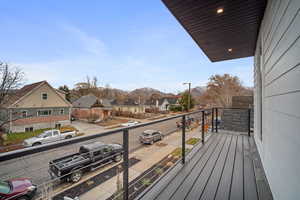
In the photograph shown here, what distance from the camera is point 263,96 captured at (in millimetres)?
2178

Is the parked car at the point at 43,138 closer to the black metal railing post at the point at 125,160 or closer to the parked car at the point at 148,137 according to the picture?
the parked car at the point at 148,137

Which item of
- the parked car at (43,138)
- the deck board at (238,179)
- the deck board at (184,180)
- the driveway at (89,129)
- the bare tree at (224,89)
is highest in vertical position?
the bare tree at (224,89)

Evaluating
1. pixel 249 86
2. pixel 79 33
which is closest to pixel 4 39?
pixel 79 33

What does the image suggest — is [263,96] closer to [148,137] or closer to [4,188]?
[148,137]

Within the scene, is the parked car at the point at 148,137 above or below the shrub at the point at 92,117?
above

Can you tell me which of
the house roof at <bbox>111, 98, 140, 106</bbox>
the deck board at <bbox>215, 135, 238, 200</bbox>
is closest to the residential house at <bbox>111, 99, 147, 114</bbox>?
the house roof at <bbox>111, 98, 140, 106</bbox>

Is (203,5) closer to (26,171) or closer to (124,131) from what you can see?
(124,131)

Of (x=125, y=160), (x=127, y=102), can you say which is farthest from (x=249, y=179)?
(x=127, y=102)

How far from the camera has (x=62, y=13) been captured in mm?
8531

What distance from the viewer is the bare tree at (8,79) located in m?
8.88

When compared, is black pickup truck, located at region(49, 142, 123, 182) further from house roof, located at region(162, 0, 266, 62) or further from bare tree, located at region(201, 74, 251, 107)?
bare tree, located at region(201, 74, 251, 107)

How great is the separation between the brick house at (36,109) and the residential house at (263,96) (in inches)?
567

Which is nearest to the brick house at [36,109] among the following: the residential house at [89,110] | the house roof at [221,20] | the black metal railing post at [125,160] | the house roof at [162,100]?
the residential house at [89,110]

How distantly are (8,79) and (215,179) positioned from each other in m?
13.3
